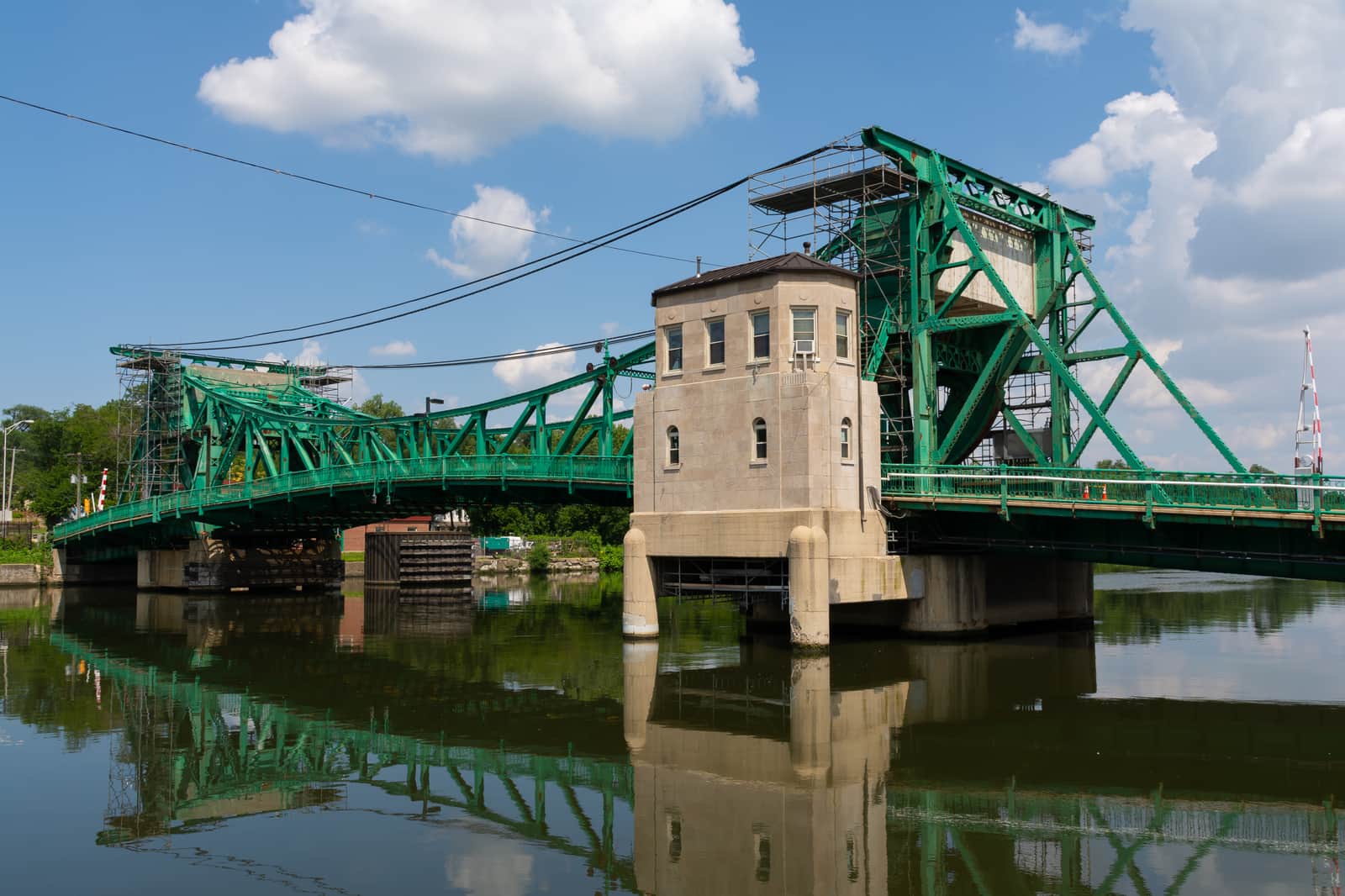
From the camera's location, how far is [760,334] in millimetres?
39781

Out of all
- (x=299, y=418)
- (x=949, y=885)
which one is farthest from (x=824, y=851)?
(x=299, y=418)

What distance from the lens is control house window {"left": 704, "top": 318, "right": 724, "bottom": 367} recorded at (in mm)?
40906

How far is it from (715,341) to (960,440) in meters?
15.9

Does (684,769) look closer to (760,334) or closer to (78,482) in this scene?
(760,334)

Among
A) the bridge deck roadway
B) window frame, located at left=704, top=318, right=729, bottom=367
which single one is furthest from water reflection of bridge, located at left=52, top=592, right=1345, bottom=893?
window frame, located at left=704, top=318, right=729, bottom=367

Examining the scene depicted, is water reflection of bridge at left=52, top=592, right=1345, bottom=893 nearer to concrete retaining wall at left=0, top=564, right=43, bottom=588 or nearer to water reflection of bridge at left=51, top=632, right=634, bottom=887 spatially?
water reflection of bridge at left=51, top=632, right=634, bottom=887

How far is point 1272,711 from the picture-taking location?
26.7 metres

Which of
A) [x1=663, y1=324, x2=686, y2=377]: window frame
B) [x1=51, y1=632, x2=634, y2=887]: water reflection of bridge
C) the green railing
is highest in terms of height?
[x1=663, y1=324, x2=686, y2=377]: window frame

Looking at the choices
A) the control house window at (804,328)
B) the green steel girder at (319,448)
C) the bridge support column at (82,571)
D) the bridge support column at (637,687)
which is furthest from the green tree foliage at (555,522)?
the control house window at (804,328)

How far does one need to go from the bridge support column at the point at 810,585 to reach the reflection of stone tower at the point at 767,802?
892cm

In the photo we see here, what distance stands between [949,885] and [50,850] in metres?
12.6

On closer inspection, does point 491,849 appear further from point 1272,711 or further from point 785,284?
point 785,284

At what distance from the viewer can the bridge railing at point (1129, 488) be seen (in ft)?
102

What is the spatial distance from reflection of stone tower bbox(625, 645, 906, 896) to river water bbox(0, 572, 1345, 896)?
7 cm
